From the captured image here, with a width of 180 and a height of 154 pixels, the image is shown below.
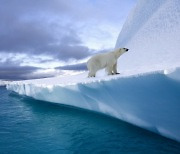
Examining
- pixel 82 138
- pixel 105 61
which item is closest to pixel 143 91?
A: pixel 82 138

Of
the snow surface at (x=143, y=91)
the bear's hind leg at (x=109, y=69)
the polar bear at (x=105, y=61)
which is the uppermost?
the polar bear at (x=105, y=61)

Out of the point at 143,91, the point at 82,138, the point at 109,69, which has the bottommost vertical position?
the point at 82,138

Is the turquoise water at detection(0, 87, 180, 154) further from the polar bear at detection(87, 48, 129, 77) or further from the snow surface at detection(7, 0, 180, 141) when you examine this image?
the polar bear at detection(87, 48, 129, 77)

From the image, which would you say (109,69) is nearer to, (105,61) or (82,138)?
(105,61)

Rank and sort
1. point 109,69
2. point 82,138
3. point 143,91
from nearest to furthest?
point 143,91
point 82,138
point 109,69

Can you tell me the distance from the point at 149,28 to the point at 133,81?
7.19 m

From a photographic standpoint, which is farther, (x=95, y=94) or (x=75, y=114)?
(x=75, y=114)

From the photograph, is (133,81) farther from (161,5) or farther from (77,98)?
(161,5)

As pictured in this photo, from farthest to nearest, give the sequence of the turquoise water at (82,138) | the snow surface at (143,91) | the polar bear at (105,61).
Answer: the polar bear at (105,61)
the turquoise water at (82,138)
the snow surface at (143,91)

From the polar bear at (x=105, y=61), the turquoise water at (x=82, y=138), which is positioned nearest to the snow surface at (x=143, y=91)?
the turquoise water at (x=82, y=138)

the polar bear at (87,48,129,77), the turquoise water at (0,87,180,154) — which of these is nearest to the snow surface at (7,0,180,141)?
the turquoise water at (0,87,180,154)

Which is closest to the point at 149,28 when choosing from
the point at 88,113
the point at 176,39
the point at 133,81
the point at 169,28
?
the point at 169,28

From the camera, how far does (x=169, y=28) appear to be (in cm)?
869

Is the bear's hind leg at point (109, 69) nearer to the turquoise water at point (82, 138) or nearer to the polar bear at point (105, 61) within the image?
the polar bear at point (105, 61)
